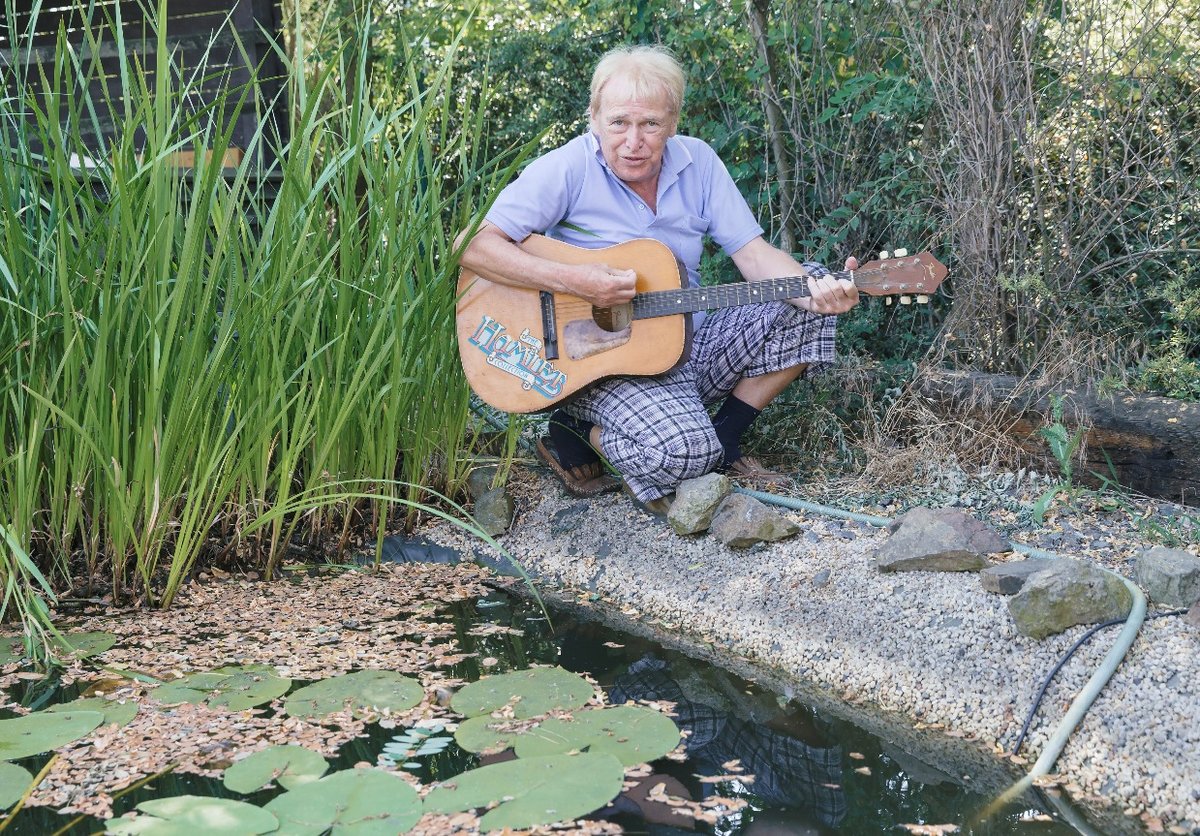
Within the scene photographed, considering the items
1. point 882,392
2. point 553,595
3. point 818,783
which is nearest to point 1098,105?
point 882,392

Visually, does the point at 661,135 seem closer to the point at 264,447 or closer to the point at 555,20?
the point at 264,447

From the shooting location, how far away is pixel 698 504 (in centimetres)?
258

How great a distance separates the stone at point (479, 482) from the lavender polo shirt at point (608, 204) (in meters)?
0.68

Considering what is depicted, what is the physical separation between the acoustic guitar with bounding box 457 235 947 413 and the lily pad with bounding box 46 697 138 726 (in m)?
1.14

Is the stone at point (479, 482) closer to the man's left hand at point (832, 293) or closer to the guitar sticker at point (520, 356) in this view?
the guitar sticker at point (520, 356)

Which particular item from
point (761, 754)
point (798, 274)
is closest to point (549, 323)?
point (798, 274)

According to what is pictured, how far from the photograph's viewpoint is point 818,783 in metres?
1.68

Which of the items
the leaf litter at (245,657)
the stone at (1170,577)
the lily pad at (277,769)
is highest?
the stone at (1170,577)

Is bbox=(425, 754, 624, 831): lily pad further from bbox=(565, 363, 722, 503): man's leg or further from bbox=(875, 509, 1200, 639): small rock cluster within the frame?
bbox=(565, 363, 722, 503): man's leg

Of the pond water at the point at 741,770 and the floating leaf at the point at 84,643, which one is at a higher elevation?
the floating leaf at the point at 84,643

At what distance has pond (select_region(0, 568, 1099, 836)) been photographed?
1.56 meters

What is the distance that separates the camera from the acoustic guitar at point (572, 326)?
2.68 m

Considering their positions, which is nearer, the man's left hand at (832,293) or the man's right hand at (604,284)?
the man's left hand at (832,293)

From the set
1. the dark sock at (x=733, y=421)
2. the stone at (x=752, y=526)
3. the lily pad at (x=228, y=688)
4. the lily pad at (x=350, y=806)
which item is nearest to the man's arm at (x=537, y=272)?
the dark sock at (x=733, y=421)
